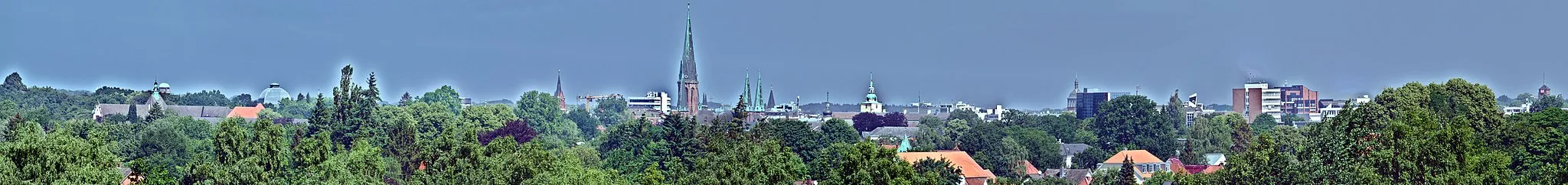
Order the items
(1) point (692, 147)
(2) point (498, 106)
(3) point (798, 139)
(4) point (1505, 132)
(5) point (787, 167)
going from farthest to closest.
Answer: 1. (2) point (498, 106)
2. (3) point (798, 139)
3. (1) point (692, 147)
4. (4) point (1505, 132)
5. (5) point (787, 167)

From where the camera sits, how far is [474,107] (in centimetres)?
14338

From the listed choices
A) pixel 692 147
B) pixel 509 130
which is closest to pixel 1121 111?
pixel 509 130

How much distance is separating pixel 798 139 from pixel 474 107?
52869 mm

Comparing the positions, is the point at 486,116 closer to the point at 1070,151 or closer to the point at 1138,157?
the point at 1070,151

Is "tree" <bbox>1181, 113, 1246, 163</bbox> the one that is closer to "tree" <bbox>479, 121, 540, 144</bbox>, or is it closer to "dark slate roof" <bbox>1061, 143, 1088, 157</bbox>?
"dark slate roof" <bbox>1061, 143, 1088, 157</bbox>

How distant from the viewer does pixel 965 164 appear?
308 ft

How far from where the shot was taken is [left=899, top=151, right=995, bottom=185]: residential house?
87.8 meters

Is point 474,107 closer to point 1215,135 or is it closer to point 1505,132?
point 1215,135

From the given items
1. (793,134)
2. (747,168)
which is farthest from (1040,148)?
(747,168)

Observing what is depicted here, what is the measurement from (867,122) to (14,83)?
232 feet

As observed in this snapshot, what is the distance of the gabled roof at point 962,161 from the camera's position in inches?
3551

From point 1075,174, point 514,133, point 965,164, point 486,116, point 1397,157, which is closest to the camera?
point 1397,157

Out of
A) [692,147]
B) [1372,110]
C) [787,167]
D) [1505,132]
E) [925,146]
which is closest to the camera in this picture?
[787,167]

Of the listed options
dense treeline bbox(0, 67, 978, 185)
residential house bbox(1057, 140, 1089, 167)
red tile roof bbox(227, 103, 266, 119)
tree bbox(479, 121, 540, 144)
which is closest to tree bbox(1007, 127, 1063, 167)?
residential house bbox(1057, 140, 1089, 167)
